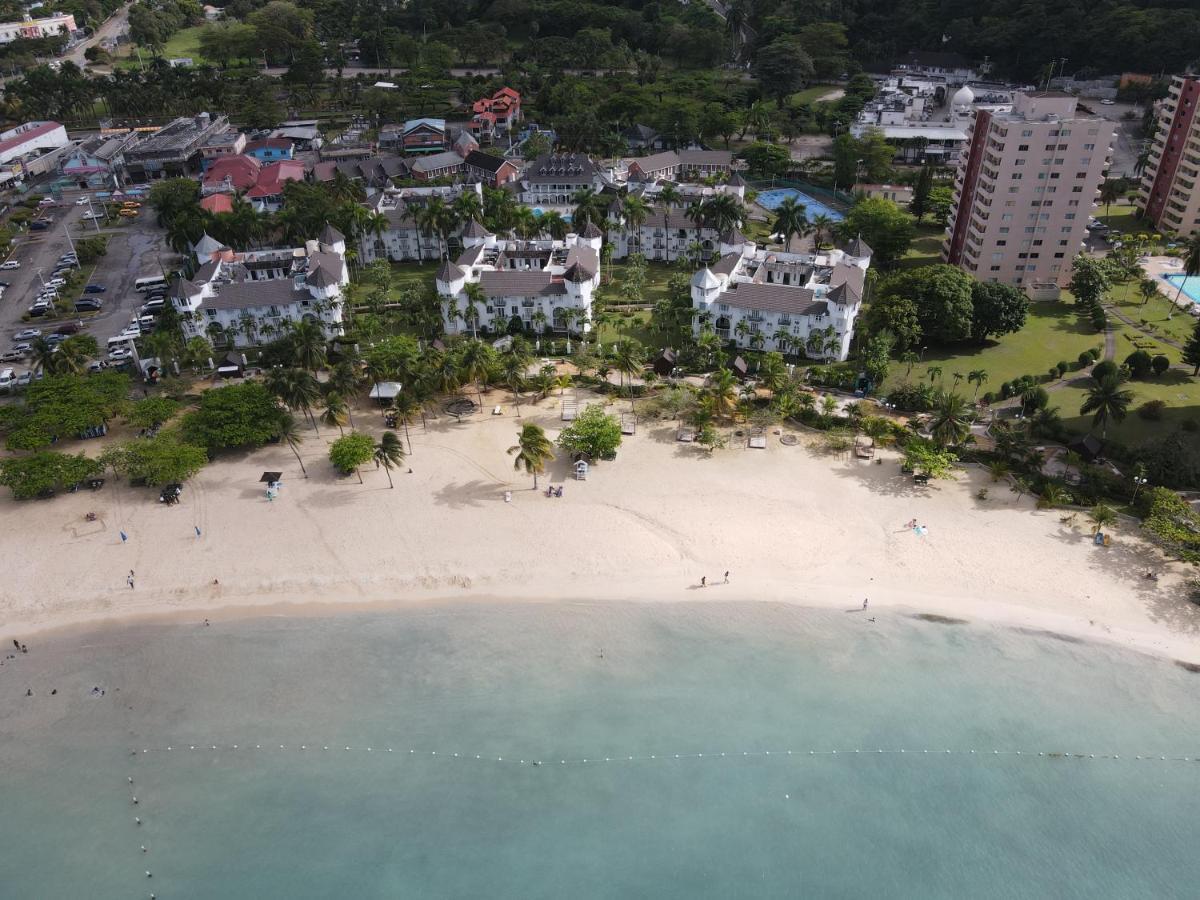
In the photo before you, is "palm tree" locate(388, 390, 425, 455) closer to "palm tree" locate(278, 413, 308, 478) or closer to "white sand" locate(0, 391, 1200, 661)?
"white sand" locate(0, 391, 1200, 661)

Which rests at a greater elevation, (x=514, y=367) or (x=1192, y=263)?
(x=1192, y=263)

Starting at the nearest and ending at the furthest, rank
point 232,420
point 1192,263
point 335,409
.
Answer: point 232,420
point 335,409
point 1192,263

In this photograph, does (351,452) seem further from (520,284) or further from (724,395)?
(724,395)

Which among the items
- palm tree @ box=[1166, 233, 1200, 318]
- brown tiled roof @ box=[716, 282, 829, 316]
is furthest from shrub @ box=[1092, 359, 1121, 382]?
brown tiled roof @ box=[716, 282, 829, 316]

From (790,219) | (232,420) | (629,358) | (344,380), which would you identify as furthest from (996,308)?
(232,420)

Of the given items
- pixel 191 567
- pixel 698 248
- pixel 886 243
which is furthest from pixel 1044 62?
pixel 191 567

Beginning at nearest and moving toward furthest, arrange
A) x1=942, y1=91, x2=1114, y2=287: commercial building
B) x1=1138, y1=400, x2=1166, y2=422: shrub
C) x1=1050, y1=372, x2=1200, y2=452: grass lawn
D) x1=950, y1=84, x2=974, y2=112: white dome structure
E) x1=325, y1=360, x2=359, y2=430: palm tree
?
x1=1050, y1=372, x2=1200, y2=452: grass lawn → x1=325, y1=360, x2=359, y2=430: palm tree → x1=1138, y1=400, x2=1166, y2=422: shrub → x1=942, y1=91, x2=1114, y2=287: commercial building → x1=950, y1=84, x2=974, y2=112: white dome structure
